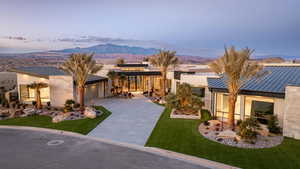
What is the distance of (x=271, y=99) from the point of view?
11.6 metres

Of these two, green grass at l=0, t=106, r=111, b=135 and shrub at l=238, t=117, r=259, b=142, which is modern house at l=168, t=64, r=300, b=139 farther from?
green grass at l=0, t=106, r=111, b=135

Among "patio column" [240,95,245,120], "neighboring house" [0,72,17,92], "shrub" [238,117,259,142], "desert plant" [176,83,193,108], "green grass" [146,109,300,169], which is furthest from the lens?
"neighboring house" [0,72,17,92]

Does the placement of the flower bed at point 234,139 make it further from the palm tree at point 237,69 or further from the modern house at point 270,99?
the palm tree at point 237,69

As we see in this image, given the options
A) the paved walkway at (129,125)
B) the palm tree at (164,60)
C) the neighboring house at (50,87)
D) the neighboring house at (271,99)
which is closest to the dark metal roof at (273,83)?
the neighboring house at (271,99)

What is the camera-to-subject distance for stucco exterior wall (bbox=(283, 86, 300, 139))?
9.90 m

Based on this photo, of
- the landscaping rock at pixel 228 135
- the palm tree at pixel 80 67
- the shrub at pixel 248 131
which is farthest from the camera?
the palm tree at pixel 80 67

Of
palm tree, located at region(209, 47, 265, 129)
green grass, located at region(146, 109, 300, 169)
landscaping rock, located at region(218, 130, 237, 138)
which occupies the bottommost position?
green grass, located at region(146, 109, 300, 169)

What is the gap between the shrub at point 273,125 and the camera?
10.6 meters

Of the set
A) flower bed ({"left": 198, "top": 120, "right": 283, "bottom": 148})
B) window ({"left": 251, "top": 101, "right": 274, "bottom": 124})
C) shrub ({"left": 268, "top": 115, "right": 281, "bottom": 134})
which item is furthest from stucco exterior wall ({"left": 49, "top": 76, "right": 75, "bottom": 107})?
shrub ({"left": 268, "top": 115, "right": 281, "bottom": 134})

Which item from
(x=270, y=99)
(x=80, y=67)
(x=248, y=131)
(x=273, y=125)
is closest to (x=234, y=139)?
(x=248, y=131)

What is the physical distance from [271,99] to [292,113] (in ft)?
5.62

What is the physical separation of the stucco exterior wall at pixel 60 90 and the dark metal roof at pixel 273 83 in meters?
15.0

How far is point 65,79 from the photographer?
19141 millimetres

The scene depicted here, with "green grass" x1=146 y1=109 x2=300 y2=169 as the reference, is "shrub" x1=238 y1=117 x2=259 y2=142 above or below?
above
